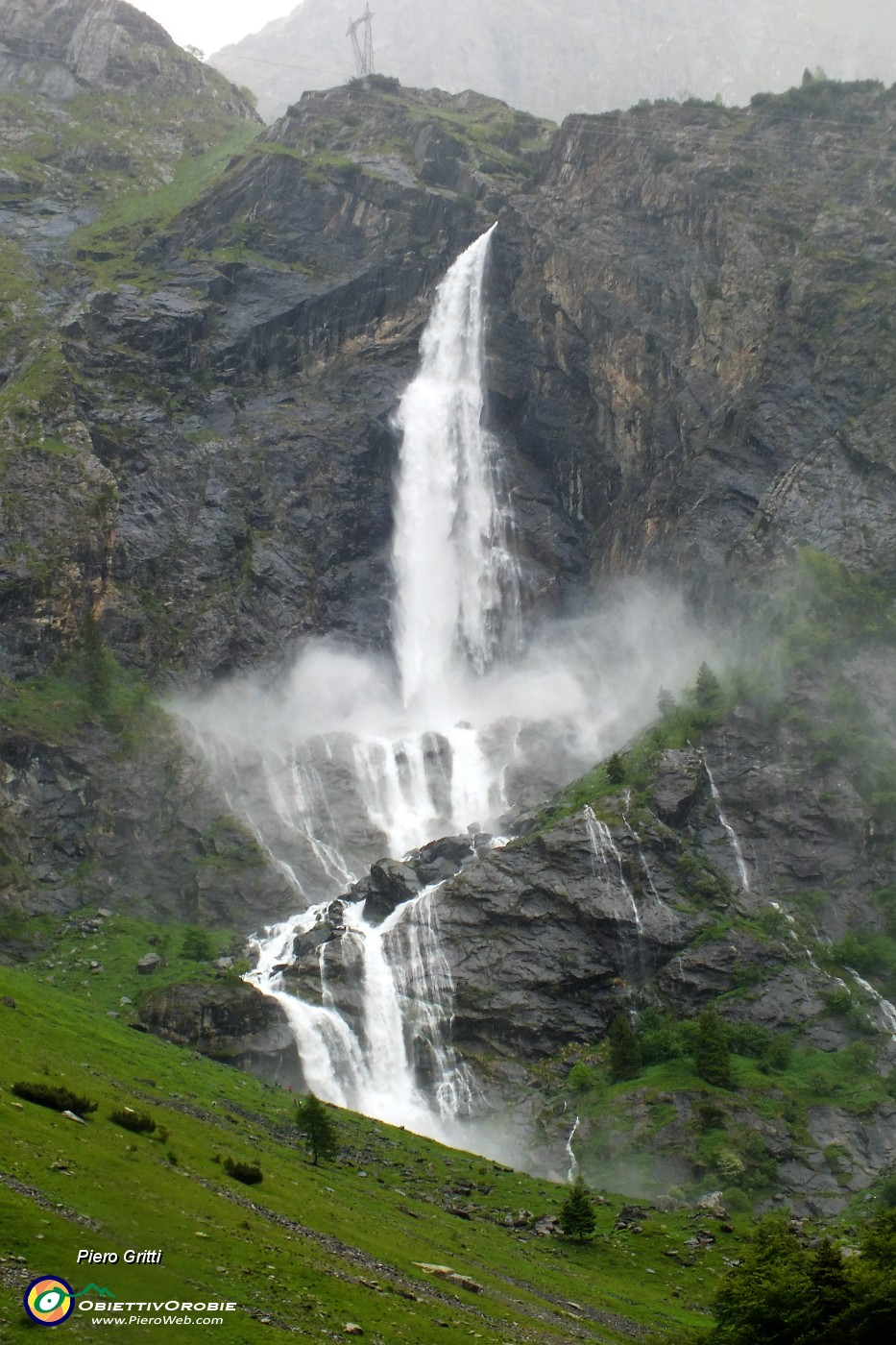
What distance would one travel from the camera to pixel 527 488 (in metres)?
116

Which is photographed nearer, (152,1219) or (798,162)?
(152,1219)

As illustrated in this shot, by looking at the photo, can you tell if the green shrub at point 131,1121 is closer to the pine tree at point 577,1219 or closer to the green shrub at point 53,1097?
the green shrub at point 53,1097

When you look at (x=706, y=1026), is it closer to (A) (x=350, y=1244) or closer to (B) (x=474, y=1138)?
(B) (x=474, y=1138)

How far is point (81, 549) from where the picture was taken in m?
95.6

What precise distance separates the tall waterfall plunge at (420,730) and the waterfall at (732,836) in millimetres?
12990

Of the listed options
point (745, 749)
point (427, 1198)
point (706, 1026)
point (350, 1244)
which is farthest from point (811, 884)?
point (350, 1244)

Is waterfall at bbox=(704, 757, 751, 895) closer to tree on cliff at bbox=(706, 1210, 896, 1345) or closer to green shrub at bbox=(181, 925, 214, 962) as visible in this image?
green shrub at bbox=(181, 925, 214, 962)

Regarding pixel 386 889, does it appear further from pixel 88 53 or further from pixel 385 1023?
pixel 88 53

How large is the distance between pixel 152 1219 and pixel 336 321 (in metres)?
105

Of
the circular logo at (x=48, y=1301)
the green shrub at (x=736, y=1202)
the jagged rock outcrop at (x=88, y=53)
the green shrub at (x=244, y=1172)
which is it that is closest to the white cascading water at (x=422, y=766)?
the green shrub at (x=736, y=1202)

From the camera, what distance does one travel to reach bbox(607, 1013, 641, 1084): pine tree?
213 ft

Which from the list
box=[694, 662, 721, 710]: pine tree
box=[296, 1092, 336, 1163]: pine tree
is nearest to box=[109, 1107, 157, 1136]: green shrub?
box=[296, 1092, 336, 1163]: pine tree

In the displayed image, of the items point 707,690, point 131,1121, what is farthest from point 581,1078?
point 131,1121

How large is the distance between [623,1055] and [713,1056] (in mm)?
4773
